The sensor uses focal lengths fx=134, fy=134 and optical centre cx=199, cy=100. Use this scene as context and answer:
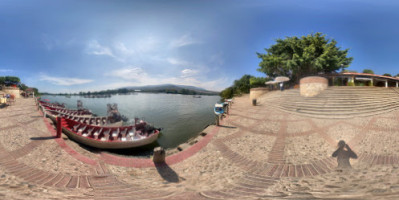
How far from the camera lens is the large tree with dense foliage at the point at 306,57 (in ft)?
39.0

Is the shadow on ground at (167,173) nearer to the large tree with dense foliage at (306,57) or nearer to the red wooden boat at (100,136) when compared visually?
the red wooden boat at (100,136)

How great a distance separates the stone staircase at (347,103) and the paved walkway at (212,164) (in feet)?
2.01

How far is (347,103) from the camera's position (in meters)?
6.17

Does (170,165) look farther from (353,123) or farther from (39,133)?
(353,123)

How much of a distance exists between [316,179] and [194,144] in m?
3.21

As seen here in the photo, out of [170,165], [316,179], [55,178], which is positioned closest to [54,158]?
[55,178]

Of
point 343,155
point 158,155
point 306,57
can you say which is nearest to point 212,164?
point 158,155

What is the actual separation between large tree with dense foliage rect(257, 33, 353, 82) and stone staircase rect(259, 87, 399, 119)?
5080 mm

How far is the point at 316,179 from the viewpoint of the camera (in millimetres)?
2547

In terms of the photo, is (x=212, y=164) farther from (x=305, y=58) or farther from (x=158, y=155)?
(x=305, y=58)

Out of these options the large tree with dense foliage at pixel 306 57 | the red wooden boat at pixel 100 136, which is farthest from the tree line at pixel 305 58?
the red wooden boat at pixel 100 136

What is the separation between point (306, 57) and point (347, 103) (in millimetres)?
7218

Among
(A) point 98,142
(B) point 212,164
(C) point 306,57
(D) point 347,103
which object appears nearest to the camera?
(B) point 212,164

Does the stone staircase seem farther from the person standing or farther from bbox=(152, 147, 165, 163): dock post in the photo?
bbox=(152, 147, 165, 163): dock post
